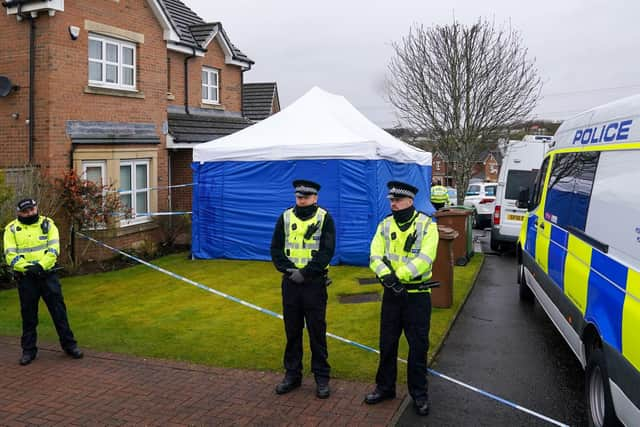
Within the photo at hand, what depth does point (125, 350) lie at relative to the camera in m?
6.71

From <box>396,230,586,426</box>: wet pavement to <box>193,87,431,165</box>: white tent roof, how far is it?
403 centimetres

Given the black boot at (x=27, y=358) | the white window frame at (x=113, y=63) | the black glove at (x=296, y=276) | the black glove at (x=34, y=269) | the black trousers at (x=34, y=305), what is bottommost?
the black boot at (x=27, y=358)

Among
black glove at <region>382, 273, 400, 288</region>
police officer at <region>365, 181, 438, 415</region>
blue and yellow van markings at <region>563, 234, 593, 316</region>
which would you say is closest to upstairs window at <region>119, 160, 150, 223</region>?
police officer at <region>365, 181, 438, 415</region>

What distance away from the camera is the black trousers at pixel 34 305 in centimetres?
635

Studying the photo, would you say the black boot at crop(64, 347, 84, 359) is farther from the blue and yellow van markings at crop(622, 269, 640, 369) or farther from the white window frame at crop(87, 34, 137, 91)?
the white window frame at crop(87, 34, 137, 91)

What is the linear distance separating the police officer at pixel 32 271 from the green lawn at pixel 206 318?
2.03 feet

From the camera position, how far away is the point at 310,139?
12266 mm

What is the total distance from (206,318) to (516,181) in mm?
9399

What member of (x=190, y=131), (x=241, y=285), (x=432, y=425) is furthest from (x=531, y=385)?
(x=190, y=131)

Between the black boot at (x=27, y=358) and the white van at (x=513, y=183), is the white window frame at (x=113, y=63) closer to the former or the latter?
the black boot at (x=27, y=358)

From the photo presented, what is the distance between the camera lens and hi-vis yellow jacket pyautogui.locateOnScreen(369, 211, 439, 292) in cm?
481

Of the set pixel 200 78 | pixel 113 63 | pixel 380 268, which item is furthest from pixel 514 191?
pixel 380 268

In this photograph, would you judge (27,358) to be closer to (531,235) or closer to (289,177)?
(531,235)

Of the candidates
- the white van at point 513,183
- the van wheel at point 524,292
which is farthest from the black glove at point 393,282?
the white van at point 513,183
